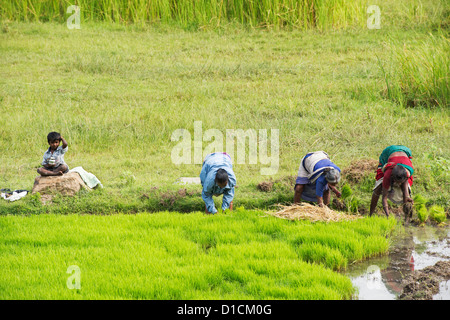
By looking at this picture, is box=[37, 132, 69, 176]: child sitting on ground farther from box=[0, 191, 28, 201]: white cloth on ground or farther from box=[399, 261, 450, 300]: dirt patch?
box=[399, 261, 450, 300]: dirt patch

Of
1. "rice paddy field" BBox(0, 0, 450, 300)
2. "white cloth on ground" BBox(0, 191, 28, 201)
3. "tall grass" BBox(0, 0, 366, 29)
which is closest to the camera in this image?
"rice paddy field" BBox(0, 0, 450, 300)

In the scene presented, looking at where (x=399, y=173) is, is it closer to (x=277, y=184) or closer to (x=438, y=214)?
(x=438, y=214)

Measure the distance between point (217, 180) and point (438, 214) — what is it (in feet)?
9.84

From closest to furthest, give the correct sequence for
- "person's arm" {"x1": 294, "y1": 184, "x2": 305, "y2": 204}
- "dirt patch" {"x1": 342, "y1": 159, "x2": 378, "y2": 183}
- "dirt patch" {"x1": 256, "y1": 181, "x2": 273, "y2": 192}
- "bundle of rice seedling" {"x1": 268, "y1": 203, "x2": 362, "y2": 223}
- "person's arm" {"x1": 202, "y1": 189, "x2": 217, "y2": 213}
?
1. "bundle of rice seedling" {"x1": 268, "y1": 203, "x2": 362, "y2": 223}
2. "person's arm" {"x1": 202, "y1": 189, "x2": 217, "y2": 213}
3. "person's arm" {"x1": 294, "y1": 184, "x2": 305, "y2": 204}
4. "dirt patch" {"x1": 256, "y1": 181, "x2": 273, "y2": 192}
5. "dirt patch" {"x1": 342, "y1": 159, "x2": 378, "y2": 183}

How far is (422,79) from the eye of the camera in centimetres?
1177

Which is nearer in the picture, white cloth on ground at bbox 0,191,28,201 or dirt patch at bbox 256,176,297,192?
white cloth on ground at bbox 0,191,28,201

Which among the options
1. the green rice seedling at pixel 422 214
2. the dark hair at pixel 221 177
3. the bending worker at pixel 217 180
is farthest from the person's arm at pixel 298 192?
the green rice seedling at pixel 422 214

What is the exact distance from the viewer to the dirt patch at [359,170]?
8258 mm

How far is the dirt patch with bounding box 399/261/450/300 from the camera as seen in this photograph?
529 cm

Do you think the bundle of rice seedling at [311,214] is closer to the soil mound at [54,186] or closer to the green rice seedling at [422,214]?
the green rice seedling at [422,214]

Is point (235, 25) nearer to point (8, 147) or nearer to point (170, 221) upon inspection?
point (8, 147)

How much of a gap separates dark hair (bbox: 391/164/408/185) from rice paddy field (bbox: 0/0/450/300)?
72cm

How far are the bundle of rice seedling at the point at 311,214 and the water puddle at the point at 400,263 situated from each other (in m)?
0.73

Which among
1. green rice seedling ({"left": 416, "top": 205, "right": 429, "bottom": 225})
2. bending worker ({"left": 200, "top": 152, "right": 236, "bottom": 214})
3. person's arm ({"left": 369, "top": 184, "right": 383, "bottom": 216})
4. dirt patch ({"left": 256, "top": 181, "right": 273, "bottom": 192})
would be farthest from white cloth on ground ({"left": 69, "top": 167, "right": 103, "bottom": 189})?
green rice seedling ({"left": 416, "top": 205, "right": 429, "bottom": 225})
